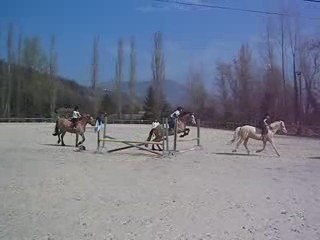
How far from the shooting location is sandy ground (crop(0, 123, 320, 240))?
8125 mm

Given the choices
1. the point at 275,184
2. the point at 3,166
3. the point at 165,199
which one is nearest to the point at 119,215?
the point at 165,199

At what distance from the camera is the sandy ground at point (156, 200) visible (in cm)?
812

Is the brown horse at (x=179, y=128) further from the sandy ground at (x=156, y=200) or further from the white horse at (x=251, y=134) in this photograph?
the sandy ground at (x=156, y=200)

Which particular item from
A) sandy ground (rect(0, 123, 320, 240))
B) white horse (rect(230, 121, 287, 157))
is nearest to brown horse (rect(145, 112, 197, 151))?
white horse (rect(230, 121, 287, 157))

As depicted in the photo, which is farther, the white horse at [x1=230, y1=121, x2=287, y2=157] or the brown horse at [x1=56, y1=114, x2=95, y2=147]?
the brown horse at [x1=56, y1=114, x2=95, y2=147]

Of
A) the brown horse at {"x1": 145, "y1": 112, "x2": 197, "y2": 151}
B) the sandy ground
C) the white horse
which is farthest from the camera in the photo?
the brown horse at {"x1": 145, "y1": 112, "x2": 197, "y2": 151}

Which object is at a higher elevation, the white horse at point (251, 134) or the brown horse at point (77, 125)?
the brown horse at point (77, 125)

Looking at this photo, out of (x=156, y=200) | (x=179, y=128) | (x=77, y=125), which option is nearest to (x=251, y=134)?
(x=179, y=128)

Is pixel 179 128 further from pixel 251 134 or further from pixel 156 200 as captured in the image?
pixel 156 200

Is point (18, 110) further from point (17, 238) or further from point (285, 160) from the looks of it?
point (17, 238)

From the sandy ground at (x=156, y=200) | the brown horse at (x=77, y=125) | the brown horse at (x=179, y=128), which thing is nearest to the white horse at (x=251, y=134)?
the brown horse at (x=179, y=128)

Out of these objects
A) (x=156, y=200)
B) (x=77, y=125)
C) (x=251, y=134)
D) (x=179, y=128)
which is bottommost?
(x=156, y=200)

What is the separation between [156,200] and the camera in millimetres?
11125

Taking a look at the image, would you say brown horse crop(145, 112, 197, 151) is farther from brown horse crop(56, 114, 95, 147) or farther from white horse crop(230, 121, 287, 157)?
brown horse crop(56, 114, 95, 147)
